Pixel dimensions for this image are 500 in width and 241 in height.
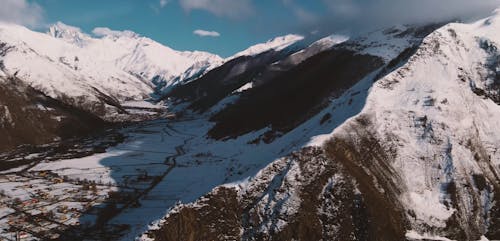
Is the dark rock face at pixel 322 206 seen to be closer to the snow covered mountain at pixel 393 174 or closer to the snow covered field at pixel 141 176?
the snow covered mountain at pixel 393 174

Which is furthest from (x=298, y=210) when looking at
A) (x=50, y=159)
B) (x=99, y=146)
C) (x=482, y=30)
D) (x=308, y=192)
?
(x=99, y=146)

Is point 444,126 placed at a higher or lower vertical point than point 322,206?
higher

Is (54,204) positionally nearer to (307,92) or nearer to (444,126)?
(307,92)

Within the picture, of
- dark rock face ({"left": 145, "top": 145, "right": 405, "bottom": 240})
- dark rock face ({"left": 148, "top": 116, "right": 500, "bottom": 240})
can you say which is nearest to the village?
dark rock face ({"left": 145, "top": 145, "right": 405, "bottom": 240})

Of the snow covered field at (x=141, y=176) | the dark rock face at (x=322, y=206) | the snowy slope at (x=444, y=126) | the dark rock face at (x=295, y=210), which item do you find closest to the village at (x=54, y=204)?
the snow covered field at (x=141, y=176)

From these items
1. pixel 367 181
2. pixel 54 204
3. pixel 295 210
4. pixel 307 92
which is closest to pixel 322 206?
pixel 295 210

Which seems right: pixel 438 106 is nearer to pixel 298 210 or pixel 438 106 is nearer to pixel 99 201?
pixel 298 210

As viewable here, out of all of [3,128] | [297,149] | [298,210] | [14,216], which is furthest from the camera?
[3,128]

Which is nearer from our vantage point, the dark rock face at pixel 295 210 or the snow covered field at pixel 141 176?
the dark rock face at pixel 295 210
